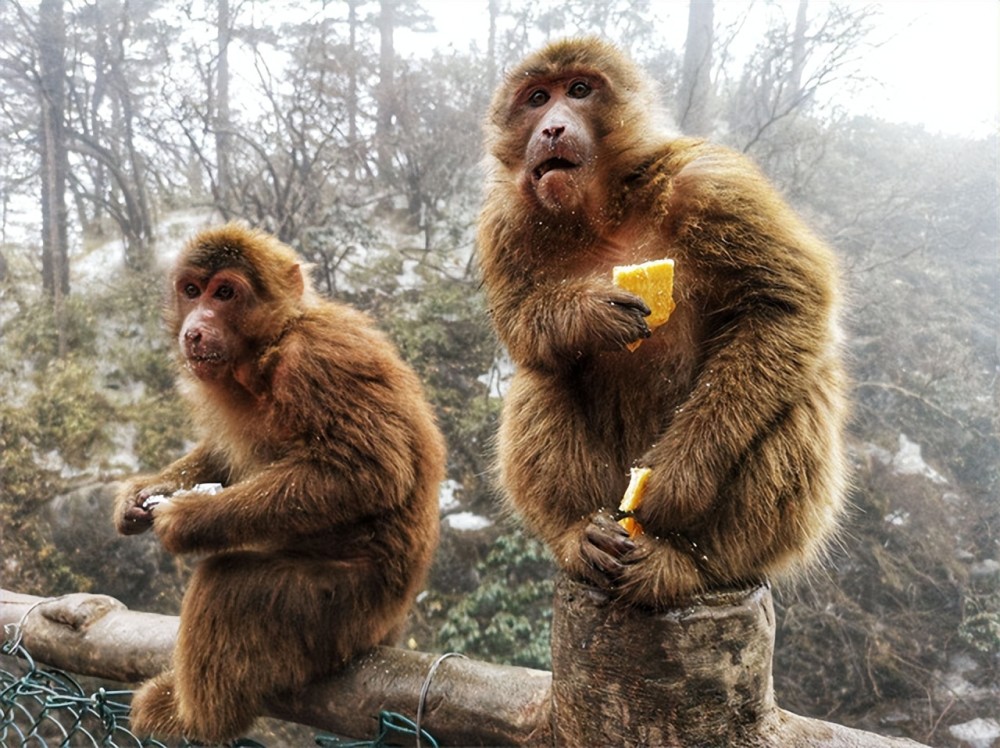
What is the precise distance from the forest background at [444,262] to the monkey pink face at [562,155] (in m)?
3.44

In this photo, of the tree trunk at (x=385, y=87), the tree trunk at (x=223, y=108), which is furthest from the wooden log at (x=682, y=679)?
the tree trunk at (x=223, y=108)

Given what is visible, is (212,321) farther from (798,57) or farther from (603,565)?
(798,57)

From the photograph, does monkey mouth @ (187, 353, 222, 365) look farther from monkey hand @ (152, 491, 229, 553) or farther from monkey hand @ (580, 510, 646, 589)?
→ monkey hand @ (580, 510, 646, 589)

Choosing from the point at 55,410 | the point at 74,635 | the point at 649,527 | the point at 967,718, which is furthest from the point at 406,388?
the point at 55,410

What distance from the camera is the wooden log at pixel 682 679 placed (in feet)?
4.66

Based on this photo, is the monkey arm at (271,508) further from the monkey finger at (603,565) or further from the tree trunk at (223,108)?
the tree trunk at (223,108)

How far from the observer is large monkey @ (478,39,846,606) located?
158cm

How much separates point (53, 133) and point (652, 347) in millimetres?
6390

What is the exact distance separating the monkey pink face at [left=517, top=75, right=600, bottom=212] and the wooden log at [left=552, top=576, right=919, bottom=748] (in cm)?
92

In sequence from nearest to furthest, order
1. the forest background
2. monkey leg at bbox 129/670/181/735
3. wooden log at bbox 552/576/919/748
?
wooden log at bbox 552/576/919/748, monkey leg at bbox 129/670/181/735, the forest background

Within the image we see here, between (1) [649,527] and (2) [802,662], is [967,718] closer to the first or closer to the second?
(2) [802,662]

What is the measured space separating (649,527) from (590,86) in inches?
45.7

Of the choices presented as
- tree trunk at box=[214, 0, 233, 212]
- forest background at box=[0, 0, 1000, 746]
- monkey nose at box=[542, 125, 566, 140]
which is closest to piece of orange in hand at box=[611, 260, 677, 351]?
monkey nose at box=[542, 125, 566, 140]

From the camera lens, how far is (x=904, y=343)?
16.2ft
